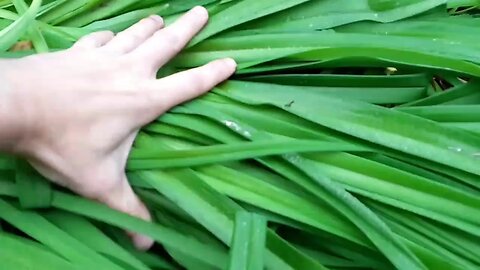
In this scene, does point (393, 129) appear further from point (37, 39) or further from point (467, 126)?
point (37, 39)

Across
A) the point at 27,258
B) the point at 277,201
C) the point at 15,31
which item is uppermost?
the point at 15,31

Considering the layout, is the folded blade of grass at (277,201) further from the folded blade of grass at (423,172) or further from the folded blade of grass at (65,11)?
the folded blade of grass at (65,11)

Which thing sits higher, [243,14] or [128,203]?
[243,14]

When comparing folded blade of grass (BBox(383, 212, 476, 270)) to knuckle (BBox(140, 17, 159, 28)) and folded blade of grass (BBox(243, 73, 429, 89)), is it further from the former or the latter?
knuckle (BBox(140, 17, 159, 28))

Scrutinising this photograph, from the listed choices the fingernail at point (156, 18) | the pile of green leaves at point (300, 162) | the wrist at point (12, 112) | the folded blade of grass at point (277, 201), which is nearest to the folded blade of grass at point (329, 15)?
the pile of green leaves at point (300, 162)

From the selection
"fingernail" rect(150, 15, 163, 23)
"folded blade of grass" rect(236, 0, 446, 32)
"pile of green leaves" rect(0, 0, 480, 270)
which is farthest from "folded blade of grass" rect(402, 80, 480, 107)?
"fingernail" rect(150, 15, 163, 23)

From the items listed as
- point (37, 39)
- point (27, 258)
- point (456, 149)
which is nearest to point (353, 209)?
point (456, 149)

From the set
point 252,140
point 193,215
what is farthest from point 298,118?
point 193,215
